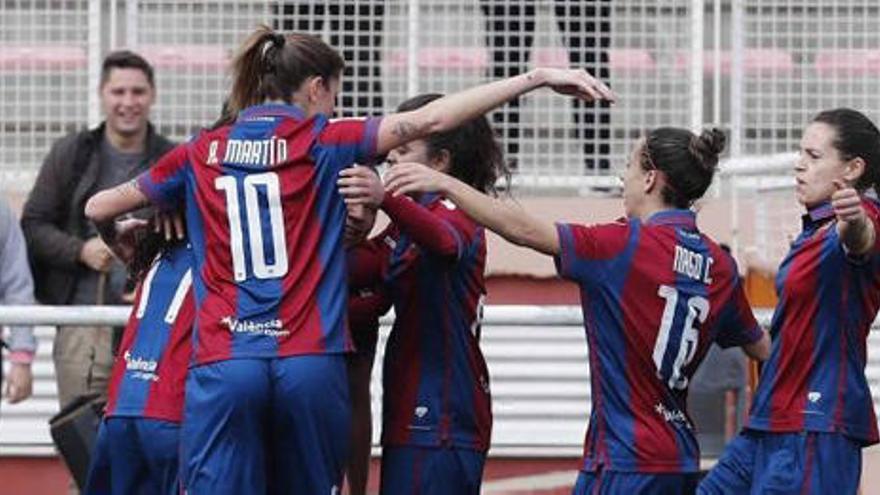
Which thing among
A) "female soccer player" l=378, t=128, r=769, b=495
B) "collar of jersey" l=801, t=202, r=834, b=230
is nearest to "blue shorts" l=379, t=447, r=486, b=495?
"female soccer player" l=378, t=128, r=769, b=495

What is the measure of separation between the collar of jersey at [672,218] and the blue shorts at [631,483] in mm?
729

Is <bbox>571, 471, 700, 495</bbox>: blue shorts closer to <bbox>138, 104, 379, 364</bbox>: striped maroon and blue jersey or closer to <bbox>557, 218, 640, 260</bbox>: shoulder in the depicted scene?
<bbox>557, 218, 640, 260</bbox>: shoulder

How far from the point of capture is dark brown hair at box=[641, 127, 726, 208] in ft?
25.6

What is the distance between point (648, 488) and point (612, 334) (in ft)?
1.50

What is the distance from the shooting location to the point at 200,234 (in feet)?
24.9

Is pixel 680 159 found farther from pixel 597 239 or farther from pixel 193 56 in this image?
pixel 193 56

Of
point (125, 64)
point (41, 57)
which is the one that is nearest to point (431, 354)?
point (125, 64)

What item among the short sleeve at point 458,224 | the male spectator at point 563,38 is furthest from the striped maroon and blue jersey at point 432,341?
the male spectator at point 563,38

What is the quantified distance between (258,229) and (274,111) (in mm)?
358

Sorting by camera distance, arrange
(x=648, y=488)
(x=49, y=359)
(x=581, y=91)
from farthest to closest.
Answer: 1. (x=49, y=359)
2. (x=648, y=488)
3. (x=581, y=91)

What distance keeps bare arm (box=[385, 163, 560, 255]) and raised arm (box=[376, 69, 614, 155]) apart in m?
0.10

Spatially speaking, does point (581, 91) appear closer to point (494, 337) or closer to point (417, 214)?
point (417, 214)

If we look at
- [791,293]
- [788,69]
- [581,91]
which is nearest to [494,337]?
[788,69]

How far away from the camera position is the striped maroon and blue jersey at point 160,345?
314 inches
